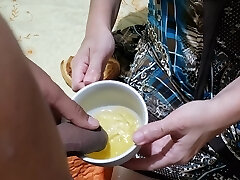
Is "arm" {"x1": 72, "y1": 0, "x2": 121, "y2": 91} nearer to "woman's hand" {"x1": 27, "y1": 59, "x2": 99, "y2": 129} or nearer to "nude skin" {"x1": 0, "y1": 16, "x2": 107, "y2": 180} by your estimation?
"woman's hand" {"x1": 27, "y1": 59, "x2": 99, "y2": 129}

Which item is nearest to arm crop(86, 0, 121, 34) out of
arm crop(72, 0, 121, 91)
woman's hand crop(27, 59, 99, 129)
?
arm crop(72, 0, 121, 91)

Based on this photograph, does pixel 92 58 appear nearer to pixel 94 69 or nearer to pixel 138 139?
pixel 94 69

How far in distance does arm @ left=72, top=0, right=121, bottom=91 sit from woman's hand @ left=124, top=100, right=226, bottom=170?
0.16 m

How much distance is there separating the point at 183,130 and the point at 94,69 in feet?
0.64

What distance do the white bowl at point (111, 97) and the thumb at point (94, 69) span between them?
0.05 m

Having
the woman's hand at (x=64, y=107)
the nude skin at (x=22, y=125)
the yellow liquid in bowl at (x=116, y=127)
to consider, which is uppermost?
the nude skin at (x=22, y=125)

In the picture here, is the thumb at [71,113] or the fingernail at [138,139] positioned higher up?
the thumb at [71,113]

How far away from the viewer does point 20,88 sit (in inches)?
12.7

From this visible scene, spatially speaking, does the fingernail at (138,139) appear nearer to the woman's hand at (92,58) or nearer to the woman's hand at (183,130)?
the woman's hand at (183,130)

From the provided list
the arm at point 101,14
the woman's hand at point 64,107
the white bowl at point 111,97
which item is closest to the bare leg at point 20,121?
the woman's hand at point 64,107

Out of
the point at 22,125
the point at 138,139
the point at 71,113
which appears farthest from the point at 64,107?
the point at 22,125

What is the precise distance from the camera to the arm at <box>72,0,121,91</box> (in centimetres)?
94

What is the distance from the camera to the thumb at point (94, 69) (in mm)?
928

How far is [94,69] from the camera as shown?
0.94 m
